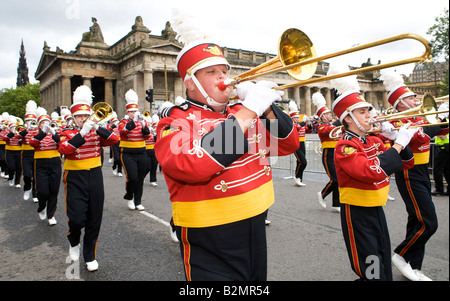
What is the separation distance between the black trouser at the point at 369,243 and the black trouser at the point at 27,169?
9.52 m

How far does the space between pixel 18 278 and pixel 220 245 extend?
11.8 ft

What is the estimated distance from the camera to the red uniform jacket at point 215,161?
176cm

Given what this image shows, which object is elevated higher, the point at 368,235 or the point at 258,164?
the point at 258,164

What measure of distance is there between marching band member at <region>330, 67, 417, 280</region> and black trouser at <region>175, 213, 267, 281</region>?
4.70ft

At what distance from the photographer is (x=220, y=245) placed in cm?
202

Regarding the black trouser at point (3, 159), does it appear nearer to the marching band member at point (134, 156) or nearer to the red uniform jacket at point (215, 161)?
the marching band member at point (134, 156)

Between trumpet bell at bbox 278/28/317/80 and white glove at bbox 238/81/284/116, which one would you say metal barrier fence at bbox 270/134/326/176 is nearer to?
trumpet bell at bbox 278/28/317/80

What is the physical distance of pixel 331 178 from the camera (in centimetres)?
748

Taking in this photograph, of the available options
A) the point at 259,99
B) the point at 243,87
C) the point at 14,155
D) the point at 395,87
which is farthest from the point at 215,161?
the point at 14,155

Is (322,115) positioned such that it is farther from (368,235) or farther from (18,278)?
(18,278)

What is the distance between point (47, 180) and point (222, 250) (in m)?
6.38

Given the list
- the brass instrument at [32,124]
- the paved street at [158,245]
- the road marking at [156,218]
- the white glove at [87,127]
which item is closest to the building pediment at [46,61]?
the brass instrument at [32,124]
